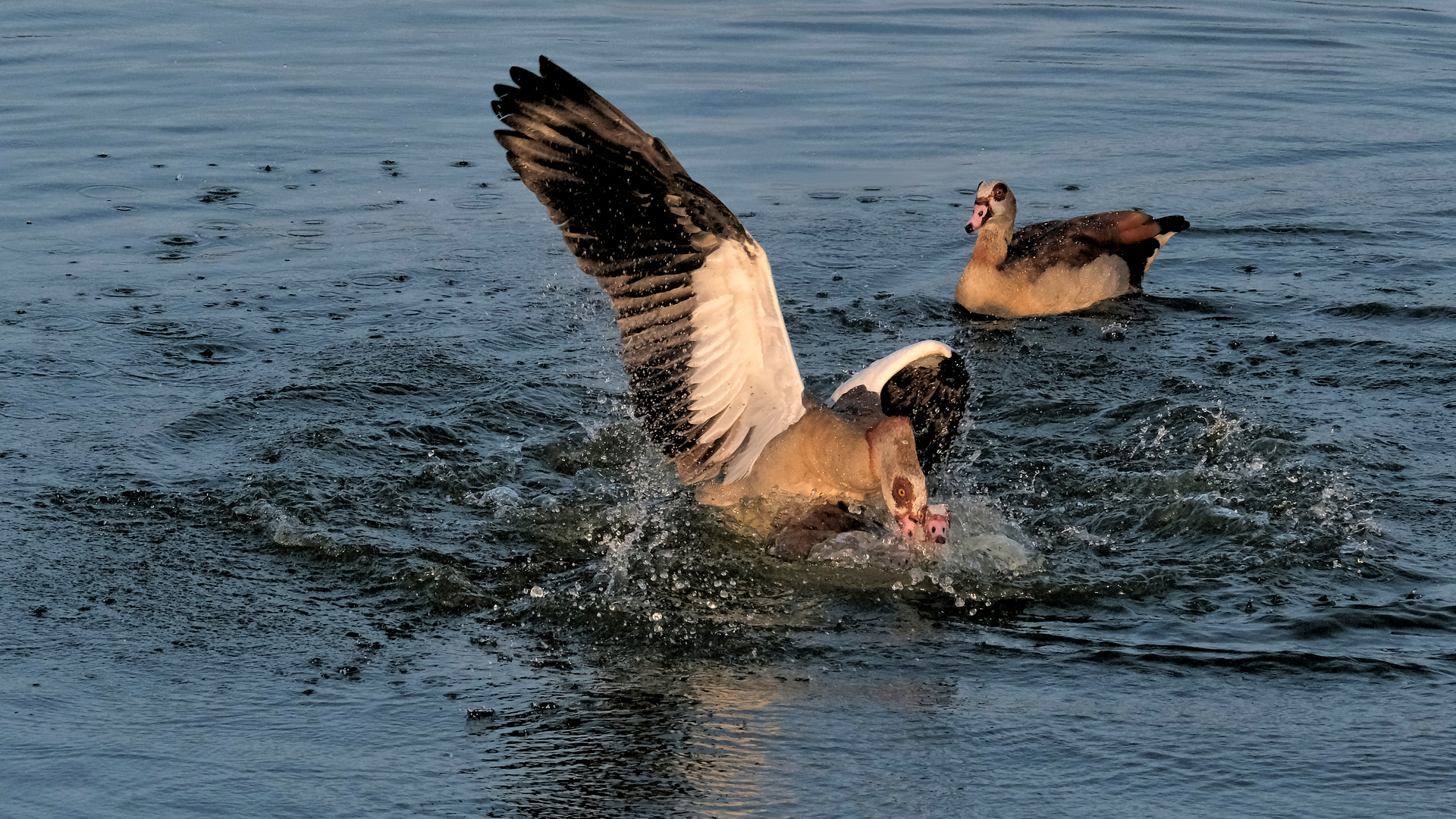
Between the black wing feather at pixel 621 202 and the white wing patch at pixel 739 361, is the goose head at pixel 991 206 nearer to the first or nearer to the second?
the white wing patch at pixel 739 361

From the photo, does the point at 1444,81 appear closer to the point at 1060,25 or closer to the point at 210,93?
the point at 1060,25

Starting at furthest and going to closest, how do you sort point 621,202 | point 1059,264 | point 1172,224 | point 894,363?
point 1172,224
point 1059,264
point 894,363
point 621,202

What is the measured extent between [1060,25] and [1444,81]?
5.03m

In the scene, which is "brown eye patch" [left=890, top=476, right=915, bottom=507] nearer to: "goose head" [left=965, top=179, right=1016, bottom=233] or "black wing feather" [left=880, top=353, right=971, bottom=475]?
"black wing feather" [left=880, top=353, right=971, bottom=475]

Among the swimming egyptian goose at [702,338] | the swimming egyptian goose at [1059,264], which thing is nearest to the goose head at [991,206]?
the swimming egyptian goose at [1059,264]

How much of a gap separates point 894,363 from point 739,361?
0.70 m

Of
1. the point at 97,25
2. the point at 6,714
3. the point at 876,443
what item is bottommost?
the point at 6,714

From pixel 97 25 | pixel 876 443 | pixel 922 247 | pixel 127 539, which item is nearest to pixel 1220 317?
pixel 922 247

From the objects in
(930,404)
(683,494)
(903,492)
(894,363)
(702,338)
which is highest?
(702,338)

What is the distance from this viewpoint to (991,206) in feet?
33.2

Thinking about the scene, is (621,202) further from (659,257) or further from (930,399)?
(930,399)

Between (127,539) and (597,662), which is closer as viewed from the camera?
(597,662)

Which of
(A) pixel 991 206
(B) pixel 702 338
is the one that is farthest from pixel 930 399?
(A) pixel 991 206

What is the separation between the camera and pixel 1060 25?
1955cm
